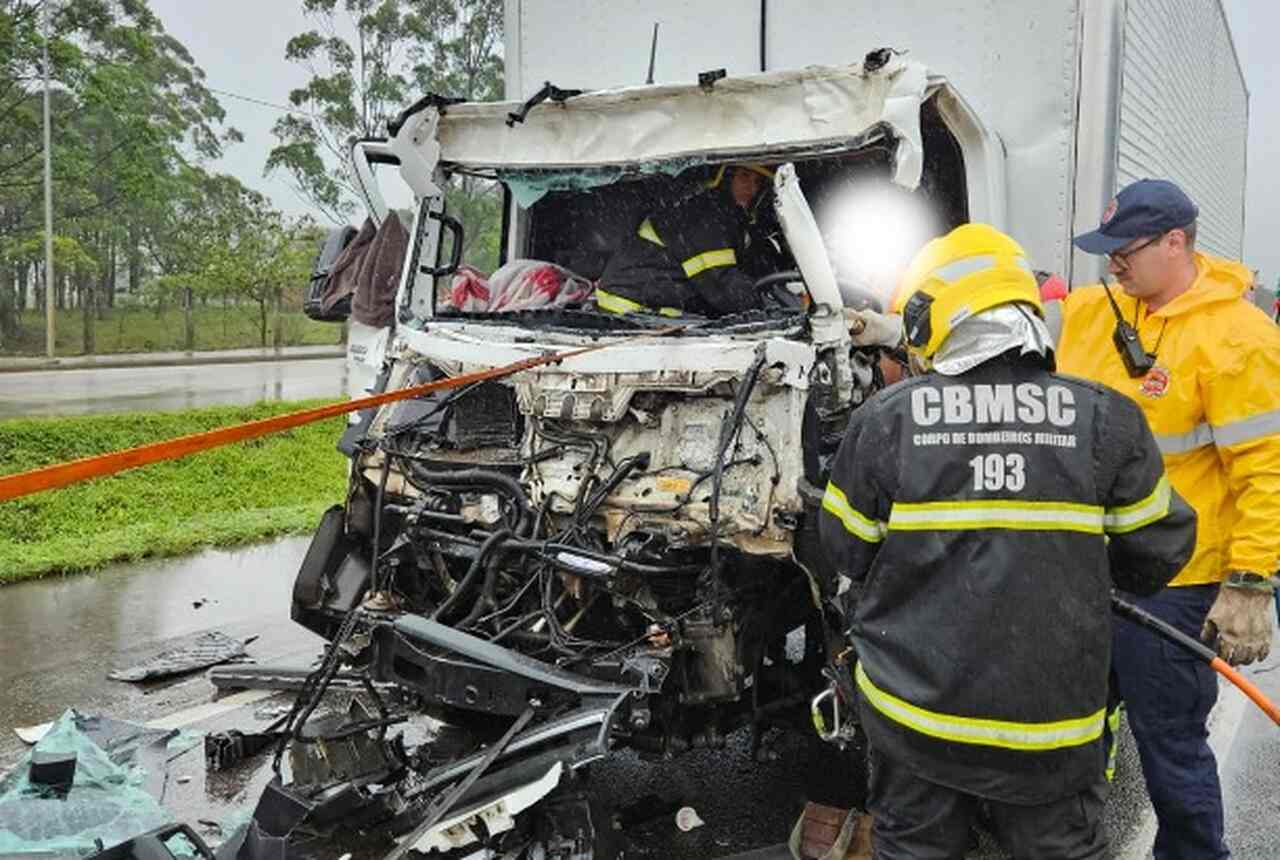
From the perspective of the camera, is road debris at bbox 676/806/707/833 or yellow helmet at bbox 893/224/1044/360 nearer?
yellow helmet at bbox 893/224/1044/360

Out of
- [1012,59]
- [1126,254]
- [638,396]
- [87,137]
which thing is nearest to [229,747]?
[638,396]

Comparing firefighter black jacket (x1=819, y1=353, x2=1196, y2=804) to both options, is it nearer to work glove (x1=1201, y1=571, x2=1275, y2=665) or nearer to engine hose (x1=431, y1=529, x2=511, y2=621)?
work glove (x1=1201, y1=571, x2=1275, y2=665)

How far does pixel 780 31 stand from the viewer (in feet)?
16.8

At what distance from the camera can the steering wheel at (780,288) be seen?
438cm

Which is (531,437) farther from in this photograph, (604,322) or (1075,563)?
(1075,563)

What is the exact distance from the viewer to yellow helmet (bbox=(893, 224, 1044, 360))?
2363 mm

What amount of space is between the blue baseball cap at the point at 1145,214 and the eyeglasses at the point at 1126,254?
0.5 inches

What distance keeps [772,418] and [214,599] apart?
4.25m

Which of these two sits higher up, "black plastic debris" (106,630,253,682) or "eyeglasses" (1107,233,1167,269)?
"eyeglasses" (1107,233,1167,269)

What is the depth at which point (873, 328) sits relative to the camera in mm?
3758

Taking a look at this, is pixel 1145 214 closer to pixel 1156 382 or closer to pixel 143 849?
pixel 1156 382

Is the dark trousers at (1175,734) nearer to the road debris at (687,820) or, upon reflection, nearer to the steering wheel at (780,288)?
the road debris at (687,820)

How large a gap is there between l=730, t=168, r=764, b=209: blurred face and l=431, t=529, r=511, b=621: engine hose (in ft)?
6.26

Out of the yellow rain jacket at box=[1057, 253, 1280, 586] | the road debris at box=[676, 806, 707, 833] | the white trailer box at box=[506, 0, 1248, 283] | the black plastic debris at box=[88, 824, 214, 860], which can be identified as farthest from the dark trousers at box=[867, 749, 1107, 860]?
the white trailer box at box=[506, 0, 1248, 283]
